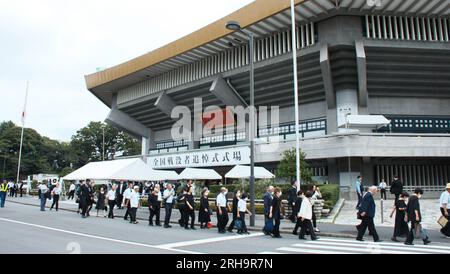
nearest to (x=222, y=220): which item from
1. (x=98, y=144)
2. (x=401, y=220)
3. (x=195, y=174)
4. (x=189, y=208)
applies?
(x=189, y=208)

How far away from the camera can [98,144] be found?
77625 millimetres

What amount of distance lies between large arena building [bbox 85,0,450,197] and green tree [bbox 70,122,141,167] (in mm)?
41504

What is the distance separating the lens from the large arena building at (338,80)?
2623 cm

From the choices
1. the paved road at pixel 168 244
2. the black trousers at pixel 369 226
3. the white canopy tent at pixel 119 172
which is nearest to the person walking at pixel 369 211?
the black trousers at pixel 369 226

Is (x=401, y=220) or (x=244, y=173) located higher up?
(x=244, y=173)

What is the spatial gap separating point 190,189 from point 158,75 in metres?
28.1

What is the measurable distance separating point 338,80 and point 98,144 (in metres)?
60.5

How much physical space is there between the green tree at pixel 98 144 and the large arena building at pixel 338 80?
4150 centimetres

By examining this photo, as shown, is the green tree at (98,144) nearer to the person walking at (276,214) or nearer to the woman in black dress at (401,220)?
the person walking at (276,214)

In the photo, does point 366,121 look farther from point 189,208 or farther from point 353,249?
point 353,249

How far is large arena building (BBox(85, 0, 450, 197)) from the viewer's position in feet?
86.1
